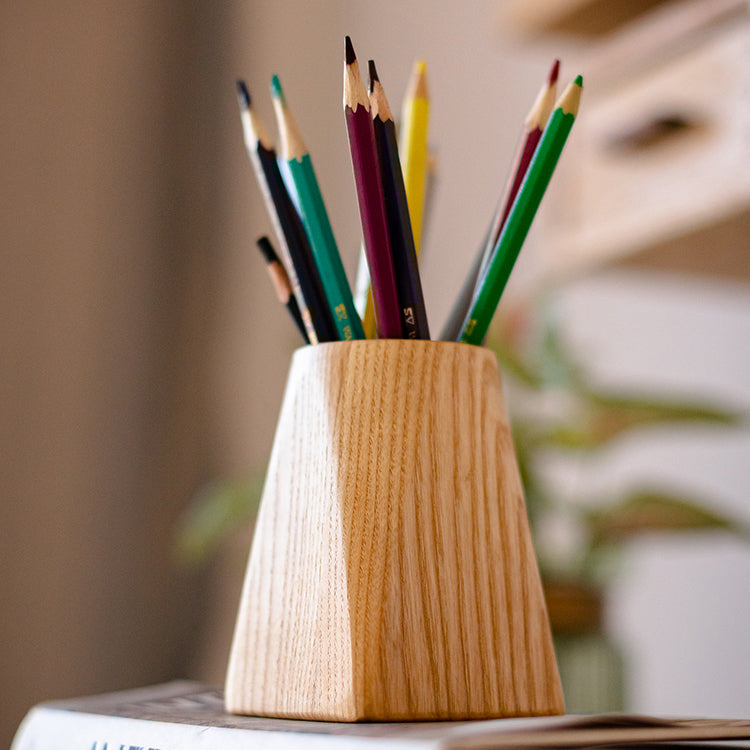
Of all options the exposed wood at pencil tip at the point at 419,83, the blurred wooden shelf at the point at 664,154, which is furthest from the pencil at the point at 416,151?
the blurred wooden shelf at the point at 664,154

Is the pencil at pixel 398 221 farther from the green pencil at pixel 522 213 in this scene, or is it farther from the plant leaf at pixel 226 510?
the plant leaf at pixel 226 510

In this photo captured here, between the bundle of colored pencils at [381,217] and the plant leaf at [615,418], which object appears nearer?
the bundle of colored pencils at [381,217]

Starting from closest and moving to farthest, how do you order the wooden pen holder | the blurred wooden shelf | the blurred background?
the wooden pen holder
the blurred wooden shelf
the blurred background

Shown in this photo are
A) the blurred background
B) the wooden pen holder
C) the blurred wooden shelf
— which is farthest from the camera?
the blurred background

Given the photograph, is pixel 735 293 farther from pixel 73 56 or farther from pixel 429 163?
pixel 73 56

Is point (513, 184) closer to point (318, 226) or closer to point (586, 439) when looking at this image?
point (318, 226)

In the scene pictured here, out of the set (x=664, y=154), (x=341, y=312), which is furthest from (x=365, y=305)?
(x=664, y=154)

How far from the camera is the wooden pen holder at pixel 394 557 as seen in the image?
0.81 feet

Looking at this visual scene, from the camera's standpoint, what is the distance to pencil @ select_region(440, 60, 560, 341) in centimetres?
29

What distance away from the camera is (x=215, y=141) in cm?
100

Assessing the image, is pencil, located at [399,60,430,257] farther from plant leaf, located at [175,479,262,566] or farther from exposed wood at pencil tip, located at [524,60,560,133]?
plant leaf, located at [175,479,262,566]

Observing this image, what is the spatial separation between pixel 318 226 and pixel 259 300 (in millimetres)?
747

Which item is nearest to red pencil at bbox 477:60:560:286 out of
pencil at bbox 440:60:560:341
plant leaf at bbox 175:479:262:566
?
pencil at bbox 440:60:560:341

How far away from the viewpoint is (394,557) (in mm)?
250
